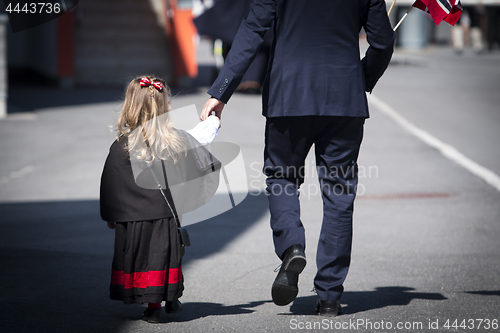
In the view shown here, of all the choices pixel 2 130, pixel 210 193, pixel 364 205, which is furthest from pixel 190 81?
pixel 210 193

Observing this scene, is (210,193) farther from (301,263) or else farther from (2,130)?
(2,130)

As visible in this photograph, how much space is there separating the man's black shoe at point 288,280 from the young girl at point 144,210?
0.55m

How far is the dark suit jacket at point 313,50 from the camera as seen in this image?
9.98ft

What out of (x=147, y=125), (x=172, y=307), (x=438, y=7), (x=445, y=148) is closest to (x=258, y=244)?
(x=172, y=307)

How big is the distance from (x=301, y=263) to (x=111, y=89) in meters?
12.0

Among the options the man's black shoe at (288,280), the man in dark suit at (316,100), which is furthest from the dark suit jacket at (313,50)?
the man's black shoe at (288,280)

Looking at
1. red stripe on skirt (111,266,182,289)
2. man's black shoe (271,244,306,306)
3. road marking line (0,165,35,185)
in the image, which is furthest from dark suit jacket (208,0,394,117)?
road marking line (0,165,35,185)

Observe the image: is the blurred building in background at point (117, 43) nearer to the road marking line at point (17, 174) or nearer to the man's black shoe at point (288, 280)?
the road marking line at point (17, 174)

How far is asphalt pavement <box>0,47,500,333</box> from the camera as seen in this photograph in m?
3.23

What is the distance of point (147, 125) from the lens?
3158 millimetres

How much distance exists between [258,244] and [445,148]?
4.83m

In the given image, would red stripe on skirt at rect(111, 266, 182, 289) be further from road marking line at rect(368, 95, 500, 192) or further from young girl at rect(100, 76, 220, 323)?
road marking line at rect(368, 95, 500, 192)

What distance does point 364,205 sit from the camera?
6008 millimetres

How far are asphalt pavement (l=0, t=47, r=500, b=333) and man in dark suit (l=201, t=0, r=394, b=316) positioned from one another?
15.4 inches
